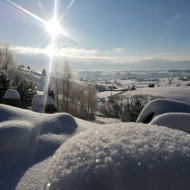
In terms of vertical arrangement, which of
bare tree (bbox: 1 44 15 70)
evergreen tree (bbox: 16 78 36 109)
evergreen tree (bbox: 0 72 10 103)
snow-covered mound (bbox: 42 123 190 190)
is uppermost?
bare tree (bbox: 1 44 15 70)

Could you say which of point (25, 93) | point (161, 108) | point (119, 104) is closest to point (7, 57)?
point (25, 93)

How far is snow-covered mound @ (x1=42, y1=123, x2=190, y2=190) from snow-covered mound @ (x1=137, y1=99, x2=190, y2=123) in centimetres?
658

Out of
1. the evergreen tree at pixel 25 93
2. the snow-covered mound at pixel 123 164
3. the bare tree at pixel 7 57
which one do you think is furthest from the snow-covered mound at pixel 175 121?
the bare tree at pixel 7 57

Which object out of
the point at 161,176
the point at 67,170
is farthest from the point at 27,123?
the point at 161,176

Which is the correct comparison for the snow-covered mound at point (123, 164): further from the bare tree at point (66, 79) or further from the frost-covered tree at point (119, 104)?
the bare tree at point (66, 79)

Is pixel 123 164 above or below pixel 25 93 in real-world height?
above

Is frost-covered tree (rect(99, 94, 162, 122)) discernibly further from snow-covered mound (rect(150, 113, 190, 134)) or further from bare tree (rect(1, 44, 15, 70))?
snow-covered mound (rect(150, 113, 190, 134))

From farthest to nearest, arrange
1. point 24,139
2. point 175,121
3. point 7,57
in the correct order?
point 7,57 < point 175,121 < point 24,139

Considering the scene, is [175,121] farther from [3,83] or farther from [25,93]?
[25,93]

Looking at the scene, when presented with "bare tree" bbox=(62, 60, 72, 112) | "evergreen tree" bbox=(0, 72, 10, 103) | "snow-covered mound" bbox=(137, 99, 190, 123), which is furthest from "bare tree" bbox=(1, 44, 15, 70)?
"snow-covered mound" bbox=(137, 99, 190, 123)

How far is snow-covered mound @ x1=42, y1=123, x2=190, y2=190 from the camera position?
1.49 metres

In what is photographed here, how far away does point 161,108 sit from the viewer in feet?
26.9

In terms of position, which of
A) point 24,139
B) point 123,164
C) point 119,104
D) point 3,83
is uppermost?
point 123,164

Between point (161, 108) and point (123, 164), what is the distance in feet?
23.2
